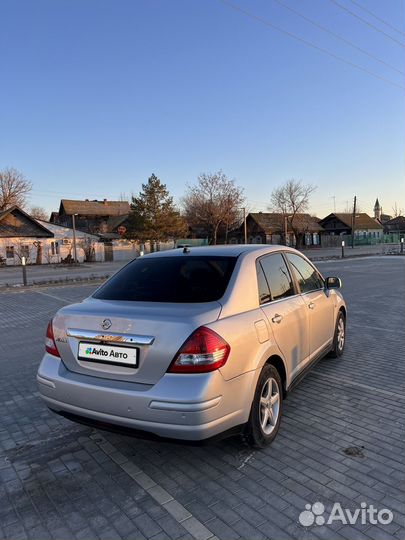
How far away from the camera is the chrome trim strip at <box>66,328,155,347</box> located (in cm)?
282

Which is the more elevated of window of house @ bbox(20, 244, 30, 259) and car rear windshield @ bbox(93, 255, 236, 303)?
car rear windshield @ bbox(93, 255, 236, 303)

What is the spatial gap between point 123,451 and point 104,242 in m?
51.0

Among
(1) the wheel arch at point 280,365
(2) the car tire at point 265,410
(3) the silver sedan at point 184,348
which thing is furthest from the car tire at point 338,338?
(2) the car tire at point 265,410

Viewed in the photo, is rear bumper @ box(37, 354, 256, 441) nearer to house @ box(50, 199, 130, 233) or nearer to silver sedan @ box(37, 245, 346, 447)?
silver sedan @ box(37, 245, 346, 447)

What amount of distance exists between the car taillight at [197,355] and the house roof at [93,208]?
7098 centimetres

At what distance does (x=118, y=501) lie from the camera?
8.98 feet

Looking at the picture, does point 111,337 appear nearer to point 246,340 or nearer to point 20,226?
point 246,340

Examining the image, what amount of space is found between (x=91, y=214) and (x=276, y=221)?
31942 millimetres

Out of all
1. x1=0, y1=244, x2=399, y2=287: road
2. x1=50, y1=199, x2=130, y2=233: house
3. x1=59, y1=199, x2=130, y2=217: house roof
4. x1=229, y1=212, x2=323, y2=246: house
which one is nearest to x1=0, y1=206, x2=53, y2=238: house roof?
x1=0, y1=244, x2=399, y2=287: road

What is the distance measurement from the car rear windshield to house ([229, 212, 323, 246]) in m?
64.6

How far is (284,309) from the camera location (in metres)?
3.74

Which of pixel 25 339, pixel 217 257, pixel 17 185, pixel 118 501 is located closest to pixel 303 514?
pixel 118 501

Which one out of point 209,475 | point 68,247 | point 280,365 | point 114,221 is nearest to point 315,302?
point 280,365

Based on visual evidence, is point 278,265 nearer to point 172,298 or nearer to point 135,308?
point 172,298
